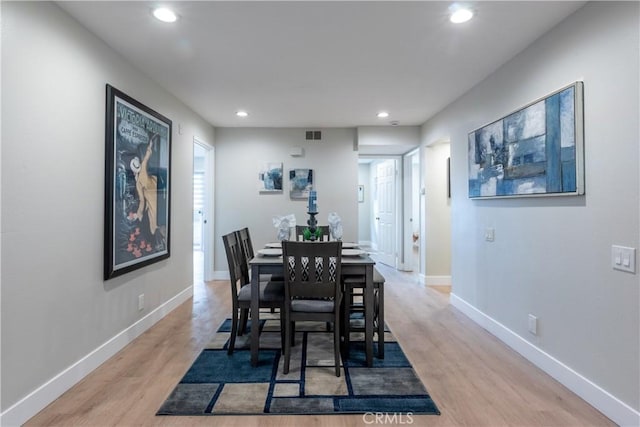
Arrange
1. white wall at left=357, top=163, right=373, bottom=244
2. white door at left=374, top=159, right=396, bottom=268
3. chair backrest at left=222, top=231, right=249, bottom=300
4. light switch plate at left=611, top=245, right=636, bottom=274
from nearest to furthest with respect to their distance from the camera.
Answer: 1. light switch plate at left=611, top=245, right=636, bottom=274
2. chair backrest at left=222, top=231, right=249, bottom=300
3. white door at left=374, top=159, right=396, bottom=268
4. white wall at left=357, top=163, right=373, bottom=244

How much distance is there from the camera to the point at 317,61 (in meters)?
2.84

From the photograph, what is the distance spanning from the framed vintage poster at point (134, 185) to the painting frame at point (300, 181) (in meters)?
2.07

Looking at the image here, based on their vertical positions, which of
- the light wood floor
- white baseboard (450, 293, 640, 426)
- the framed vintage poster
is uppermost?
the framed vintage poster

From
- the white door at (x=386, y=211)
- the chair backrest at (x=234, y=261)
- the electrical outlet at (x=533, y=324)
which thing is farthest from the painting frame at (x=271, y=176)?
the electrical outlet at (x=533, y=324)

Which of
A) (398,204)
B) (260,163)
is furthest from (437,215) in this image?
(260,163)

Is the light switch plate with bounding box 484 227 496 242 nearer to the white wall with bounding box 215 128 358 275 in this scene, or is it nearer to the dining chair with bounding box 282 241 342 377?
the dining chair with bounding box 282 241 342 377

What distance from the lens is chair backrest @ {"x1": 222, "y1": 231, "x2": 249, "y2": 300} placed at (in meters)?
2.69

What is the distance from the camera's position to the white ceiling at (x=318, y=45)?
2.11 m

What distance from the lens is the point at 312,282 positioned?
2301 mm

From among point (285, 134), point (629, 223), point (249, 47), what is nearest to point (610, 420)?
point (629, 223)

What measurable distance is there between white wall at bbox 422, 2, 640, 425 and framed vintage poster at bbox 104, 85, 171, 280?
313 cm

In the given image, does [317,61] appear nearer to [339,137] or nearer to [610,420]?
[339,137]

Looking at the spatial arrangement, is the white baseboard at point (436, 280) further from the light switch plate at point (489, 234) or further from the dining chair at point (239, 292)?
the dining chair at point (239, 292)

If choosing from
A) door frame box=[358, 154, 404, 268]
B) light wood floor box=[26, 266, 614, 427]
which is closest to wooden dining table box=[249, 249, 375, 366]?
light wood floor box=[26, 266, 614, 427]
